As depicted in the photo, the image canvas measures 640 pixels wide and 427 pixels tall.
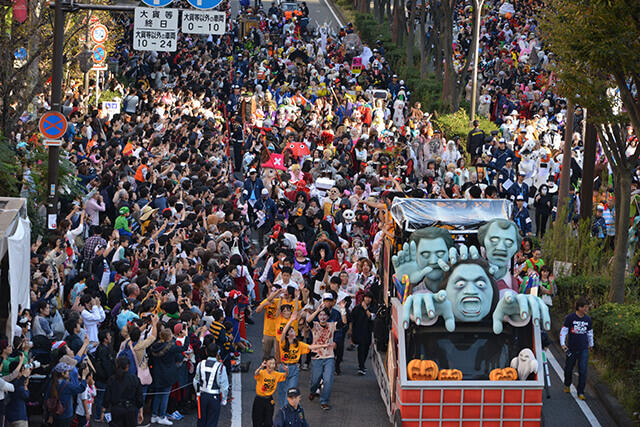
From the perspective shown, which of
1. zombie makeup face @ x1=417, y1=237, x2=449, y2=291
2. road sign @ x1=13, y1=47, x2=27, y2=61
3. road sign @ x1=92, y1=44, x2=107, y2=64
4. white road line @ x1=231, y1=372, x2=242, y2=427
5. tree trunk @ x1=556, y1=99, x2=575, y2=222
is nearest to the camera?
zombie makeup face @ x1=417, y1=237, x2=449, y2=291

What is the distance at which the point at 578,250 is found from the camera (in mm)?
21938

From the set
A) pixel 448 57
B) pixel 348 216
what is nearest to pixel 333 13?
pixel 448 57

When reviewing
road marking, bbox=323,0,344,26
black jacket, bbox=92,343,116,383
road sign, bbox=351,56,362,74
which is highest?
road marking, bbox=323,0,344,26

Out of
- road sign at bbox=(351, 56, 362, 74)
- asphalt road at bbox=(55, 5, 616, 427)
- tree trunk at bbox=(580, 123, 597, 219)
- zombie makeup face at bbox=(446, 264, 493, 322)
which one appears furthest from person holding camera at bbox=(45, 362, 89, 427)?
road sign at bbox=(351, 56, 362, 74)

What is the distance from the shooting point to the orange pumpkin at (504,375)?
44.9ft

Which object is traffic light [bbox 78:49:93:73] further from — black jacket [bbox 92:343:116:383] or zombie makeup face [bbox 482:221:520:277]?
zombie makeup face [bbox 482:221:520:277]

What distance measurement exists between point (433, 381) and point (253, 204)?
12186mm

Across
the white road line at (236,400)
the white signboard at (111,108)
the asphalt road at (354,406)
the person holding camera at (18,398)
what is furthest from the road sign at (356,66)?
the person holding camera at (18,398)

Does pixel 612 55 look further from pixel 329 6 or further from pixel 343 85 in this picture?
pixel 329 6

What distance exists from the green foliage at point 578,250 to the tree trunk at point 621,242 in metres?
1.86

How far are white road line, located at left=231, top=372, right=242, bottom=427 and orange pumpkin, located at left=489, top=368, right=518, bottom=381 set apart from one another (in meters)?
3.71

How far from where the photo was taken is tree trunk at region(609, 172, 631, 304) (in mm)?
19078

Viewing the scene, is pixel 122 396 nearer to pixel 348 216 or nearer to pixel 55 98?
pixel 55 98

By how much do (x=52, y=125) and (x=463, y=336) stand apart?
967 centimetres
